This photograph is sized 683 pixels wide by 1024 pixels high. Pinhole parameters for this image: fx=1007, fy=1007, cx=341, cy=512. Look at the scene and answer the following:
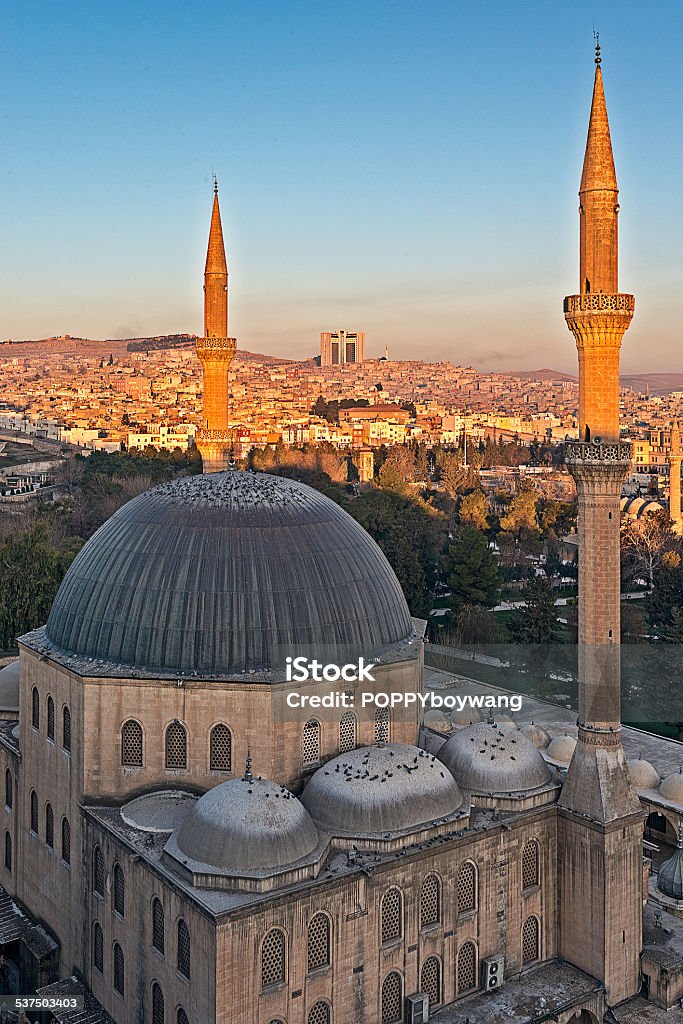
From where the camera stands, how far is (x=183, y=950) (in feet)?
40.5

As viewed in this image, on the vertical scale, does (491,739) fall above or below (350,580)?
below

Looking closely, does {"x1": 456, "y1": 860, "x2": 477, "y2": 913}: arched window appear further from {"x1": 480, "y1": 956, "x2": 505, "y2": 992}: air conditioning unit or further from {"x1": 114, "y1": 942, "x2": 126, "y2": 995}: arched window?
{"x1": 114, "y1": 942, "x2": 126, "y2": 995}: arched window

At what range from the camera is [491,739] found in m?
15.5

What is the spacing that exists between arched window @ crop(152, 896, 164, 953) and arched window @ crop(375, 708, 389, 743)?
410 centimetres

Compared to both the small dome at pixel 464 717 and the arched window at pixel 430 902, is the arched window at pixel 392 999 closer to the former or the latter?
the arched window at pixel 430 902

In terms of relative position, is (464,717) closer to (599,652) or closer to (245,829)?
(599,652)

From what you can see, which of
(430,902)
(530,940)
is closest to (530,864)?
(530,940)

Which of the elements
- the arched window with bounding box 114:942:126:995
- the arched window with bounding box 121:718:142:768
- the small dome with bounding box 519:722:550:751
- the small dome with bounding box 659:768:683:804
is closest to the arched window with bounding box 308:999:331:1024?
the arched window with bounding box 114:942:126:995

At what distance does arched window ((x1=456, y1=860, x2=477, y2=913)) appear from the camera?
14.0 metres

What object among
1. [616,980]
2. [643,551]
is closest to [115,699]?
[616,980]

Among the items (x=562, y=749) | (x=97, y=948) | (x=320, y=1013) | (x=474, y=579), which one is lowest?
(x=320, y=1013)

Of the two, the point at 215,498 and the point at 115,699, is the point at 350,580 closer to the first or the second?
the point at 215,498

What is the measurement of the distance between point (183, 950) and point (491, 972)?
4589mm

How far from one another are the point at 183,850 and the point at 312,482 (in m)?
44.5
